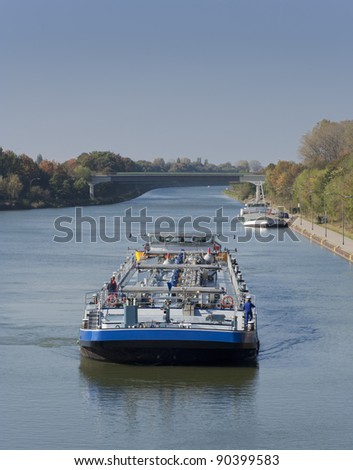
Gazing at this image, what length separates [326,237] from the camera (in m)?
60.3

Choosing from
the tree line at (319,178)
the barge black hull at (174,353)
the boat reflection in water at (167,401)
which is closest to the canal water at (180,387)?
the boat reflection in water at (167,401)

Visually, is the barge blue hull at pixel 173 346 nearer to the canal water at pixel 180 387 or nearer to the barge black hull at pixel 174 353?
the barge black hull at pixel 174 353

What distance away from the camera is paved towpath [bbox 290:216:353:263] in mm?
51684

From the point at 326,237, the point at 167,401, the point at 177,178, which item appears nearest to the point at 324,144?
the point at 177,178

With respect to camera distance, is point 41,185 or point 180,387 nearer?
point 180,387

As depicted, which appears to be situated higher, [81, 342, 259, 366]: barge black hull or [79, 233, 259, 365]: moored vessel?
[79, 233, 259, 365]: moored vessel

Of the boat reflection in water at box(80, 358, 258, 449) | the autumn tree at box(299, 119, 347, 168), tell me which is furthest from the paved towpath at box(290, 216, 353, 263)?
the autumn tree at box(299, 119, 347, 168)

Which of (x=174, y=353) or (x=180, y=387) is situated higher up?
(x=174, y=353)

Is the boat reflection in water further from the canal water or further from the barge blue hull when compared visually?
the barge blue hull

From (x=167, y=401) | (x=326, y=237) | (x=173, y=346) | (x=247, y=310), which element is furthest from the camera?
(x=326, y=237)

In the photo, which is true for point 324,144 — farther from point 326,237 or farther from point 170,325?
point 170,325

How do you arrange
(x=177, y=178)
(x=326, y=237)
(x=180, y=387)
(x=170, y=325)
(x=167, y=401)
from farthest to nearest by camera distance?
(x=177, y=178) → (x=326, y=237) → (x=170, y=325) → (x=180, y=387) → (x=167, y=401)

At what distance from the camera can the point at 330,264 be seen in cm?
4728
